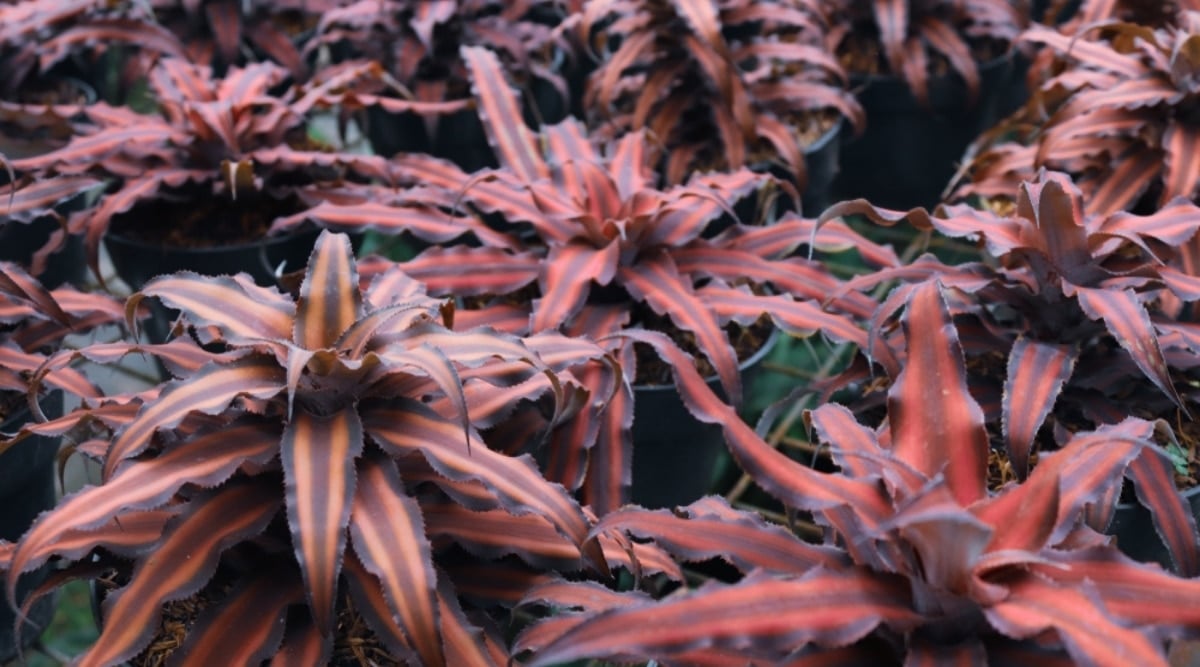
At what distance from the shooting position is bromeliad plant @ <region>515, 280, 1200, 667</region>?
2.98 ft

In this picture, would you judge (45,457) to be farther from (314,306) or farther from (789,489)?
(789,489)

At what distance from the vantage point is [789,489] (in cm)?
107

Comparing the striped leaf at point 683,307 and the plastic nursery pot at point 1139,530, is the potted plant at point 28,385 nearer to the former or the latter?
the striped leaf at point 683,307

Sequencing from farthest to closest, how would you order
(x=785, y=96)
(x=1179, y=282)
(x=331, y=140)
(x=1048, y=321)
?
(x=331, y=140)
(x=785, y=96)
(x=1048, y=321)
(x=1179, y=282)

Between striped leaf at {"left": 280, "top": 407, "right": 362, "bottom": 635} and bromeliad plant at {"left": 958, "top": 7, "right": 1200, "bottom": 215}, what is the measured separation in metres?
1.24

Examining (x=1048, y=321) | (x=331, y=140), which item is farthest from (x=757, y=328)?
(x=331, y=140)

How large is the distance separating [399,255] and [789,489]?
1701mm

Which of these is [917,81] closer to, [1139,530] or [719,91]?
[719,91]

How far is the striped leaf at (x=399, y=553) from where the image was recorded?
3.35 feet

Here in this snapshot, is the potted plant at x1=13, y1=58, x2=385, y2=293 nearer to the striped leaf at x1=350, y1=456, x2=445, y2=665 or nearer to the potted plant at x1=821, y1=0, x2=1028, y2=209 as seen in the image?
the striped leaf at x1=350, y1=456, x2=445, y2=665

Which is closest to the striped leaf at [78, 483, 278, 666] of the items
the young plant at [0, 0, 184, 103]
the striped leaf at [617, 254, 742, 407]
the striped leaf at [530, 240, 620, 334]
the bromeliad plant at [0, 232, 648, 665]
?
the bromeliad plant at [0, 232, 648, 665]

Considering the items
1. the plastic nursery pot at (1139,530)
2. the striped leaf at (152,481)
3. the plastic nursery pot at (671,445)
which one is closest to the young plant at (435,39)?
the plastic nursery pot at (671,445)

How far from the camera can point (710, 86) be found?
224cm

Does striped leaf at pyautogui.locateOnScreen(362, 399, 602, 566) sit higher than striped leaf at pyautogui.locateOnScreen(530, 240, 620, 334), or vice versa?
striped leaf at pyautogui.locateOnScreen(362, 399, 602, 566)
